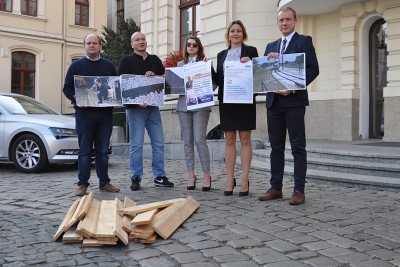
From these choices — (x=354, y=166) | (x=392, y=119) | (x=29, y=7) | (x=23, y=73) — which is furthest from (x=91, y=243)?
(x=29, y=7)

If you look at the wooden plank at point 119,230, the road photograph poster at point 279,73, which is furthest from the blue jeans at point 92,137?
the road photograph poster at point 279,73

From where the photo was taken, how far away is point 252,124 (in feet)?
18.8

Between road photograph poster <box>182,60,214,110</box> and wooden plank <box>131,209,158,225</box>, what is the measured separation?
6.68ft

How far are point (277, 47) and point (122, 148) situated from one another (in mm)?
7666

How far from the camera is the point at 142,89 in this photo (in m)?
6.20

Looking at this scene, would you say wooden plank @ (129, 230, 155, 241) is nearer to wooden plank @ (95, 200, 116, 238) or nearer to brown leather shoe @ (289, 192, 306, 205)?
wooden plank @ (95, 200, 116, 238)

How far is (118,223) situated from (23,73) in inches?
1053

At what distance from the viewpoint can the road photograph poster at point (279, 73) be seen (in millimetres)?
5160

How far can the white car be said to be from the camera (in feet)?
29.1

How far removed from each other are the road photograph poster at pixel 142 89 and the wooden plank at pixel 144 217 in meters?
2.25

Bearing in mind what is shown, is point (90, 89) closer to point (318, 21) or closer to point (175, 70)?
point (175, 70)

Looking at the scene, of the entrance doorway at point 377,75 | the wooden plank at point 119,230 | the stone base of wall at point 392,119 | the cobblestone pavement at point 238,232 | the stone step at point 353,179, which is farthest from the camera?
the entrance doorway at point 377,75

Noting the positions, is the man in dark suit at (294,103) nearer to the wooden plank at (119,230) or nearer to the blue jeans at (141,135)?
the blue jeans at (141,135)

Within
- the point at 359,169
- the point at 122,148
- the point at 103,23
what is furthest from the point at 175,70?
the point at 103,23
